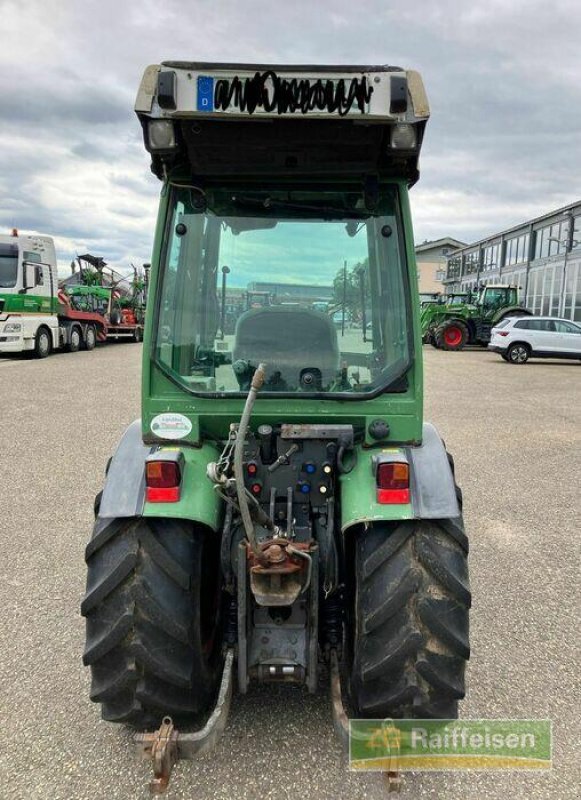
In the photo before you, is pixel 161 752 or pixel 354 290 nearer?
pixel 161 752

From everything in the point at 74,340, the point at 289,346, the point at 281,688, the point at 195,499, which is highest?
the point at 289,346

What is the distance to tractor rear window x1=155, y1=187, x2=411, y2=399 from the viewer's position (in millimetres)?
2516

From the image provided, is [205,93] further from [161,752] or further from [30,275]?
[30,275]

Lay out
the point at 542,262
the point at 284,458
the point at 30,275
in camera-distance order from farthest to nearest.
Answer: the point at 542,262, the point at 30,275, the point at 284,458

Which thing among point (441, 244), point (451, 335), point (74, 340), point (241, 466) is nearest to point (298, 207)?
point (241, 466)

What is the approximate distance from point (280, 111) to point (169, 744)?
7.04 ft

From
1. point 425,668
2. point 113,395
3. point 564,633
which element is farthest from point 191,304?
point 113,395

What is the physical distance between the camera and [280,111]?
205 centimetres

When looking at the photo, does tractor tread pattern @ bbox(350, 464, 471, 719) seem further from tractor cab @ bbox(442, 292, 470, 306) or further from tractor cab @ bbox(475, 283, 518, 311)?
tractor cab @ bbox(442, 292, 470, 306)

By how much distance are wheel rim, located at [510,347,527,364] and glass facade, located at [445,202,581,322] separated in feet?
29.9

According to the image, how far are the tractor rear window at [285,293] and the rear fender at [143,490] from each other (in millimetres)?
297

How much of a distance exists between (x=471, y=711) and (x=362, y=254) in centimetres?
209

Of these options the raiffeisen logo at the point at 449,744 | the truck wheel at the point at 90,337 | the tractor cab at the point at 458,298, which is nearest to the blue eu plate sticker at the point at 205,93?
the raiffeisen logo at the point at 449,744

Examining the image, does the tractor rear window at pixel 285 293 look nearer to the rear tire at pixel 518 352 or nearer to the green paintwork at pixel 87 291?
the rear tire at pixel 518 352
